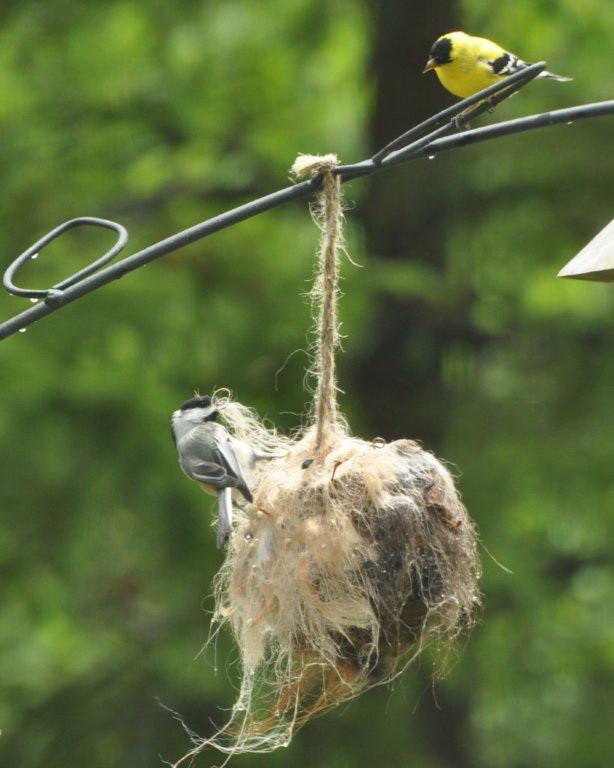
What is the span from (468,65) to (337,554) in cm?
162

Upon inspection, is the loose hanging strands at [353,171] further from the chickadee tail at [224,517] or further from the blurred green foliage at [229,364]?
the blurred green foliage at [229,364]

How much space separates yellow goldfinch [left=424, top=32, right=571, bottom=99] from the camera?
3.37 m

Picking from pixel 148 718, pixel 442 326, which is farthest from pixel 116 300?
pixel 148 718

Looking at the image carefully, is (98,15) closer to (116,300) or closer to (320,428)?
(116,300)

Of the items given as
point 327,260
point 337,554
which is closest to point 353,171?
point 327,260

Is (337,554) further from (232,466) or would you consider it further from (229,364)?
(229,364)

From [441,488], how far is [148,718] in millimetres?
3441

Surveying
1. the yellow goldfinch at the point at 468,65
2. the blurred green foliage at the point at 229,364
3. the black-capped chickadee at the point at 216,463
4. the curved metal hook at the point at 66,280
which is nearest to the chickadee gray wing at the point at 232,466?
the black-capped chickadee at the point at 216,463

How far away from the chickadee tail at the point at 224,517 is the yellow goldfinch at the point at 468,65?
1.43m

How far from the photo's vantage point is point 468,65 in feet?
11.1

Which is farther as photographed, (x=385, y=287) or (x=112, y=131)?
(x=112, y=131)

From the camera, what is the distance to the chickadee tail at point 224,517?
2.60 m

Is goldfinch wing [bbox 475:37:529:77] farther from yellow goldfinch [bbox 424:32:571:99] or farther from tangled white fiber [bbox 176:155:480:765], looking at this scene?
tangled white fiber [bbox 176:155:480:765]

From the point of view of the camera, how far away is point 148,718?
557cm
